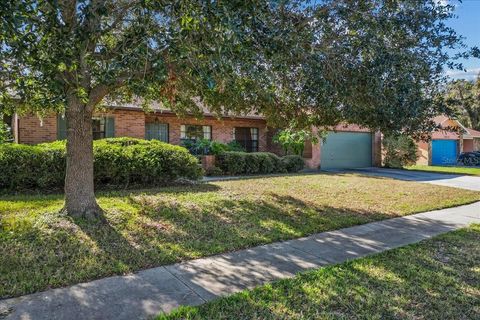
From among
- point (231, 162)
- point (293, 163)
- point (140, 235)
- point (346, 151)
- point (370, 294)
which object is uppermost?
point (346, 151)

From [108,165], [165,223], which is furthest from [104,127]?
[165,223]

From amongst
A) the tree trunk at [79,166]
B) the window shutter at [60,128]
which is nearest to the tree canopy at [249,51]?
the tree trunk at [79,166]

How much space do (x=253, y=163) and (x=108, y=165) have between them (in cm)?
722

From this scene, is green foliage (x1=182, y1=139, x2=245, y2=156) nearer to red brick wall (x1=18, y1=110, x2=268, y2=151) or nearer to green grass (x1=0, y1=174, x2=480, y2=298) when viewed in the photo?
red brick wall (x1=18, y1=110, x2=268, y2=151)

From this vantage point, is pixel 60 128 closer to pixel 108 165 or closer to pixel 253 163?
pixel 108 165

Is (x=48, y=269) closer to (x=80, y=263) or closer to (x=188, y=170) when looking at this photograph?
(x=80, y=263)

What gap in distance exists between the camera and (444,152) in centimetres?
2842

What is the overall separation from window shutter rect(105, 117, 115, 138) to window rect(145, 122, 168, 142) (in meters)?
1.78

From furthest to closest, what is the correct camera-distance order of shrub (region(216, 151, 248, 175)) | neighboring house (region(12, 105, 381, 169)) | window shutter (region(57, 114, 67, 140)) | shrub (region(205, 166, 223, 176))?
shrub (region(216, 151, 248, 175))
shrub (region(205, 166, 223, 176))
window shutter (region(57, 114, 67, 140))
neighboring house (region(12, 105, 381, 169))

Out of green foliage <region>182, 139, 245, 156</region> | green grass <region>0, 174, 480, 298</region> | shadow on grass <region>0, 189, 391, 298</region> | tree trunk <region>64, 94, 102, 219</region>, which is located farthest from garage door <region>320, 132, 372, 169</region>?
tree trunk <region>64, 94, 102, 219</region>

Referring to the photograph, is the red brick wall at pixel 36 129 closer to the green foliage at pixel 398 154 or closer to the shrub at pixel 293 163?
the shrub at pixel 293 163

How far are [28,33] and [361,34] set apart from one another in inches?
194

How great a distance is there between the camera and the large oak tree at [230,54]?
4.29 metres

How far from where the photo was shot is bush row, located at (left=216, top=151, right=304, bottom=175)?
573 inches
